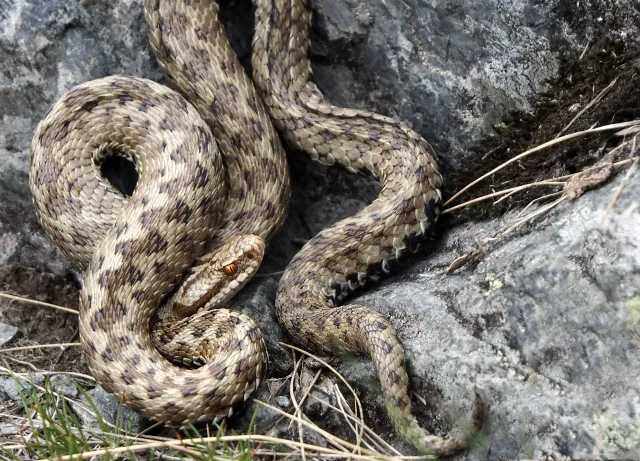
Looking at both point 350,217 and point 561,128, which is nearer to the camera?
point 561,128

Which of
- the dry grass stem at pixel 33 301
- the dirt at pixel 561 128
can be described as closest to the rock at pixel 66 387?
the dry grass stem at pixel 33 301

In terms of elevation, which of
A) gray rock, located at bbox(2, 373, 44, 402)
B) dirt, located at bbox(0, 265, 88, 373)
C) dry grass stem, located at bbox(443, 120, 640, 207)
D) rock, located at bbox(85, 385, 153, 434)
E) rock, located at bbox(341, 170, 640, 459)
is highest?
dirt, located at bbox(0, 265, 88, 373)

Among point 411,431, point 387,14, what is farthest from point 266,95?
point 411,431

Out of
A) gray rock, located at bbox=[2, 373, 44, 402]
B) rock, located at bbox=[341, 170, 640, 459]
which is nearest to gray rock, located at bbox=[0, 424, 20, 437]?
gray rock, located at bbox=[2, 373, 44, 402]

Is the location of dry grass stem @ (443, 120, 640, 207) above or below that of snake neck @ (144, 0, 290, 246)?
below

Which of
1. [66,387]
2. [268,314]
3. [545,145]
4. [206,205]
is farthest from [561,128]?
[66,387]

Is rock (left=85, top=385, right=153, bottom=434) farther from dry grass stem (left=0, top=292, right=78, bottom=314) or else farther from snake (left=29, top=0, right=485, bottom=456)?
dry grass stem (left=0, top=292, right=78, bottom=314)

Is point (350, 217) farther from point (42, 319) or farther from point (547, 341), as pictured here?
point (42, 319)

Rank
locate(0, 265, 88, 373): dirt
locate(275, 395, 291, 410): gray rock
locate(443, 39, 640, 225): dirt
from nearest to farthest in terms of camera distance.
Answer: locate(443, 39, 640, 225): dirt
locate(275, 395, 291, 410): gray rock
locate(0, 265, 88, 373): dirt
